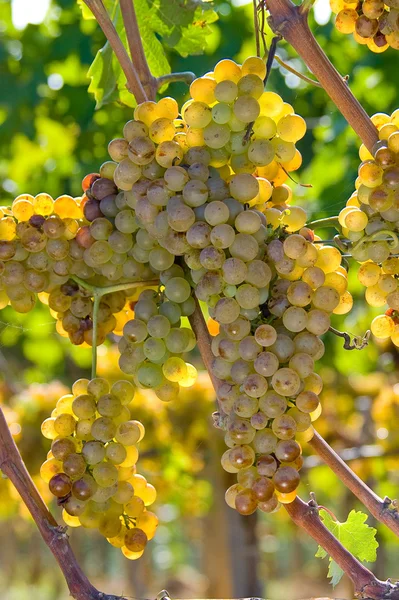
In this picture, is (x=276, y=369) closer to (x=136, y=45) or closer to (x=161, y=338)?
(x=161, y=338)

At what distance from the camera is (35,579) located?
11.4 m

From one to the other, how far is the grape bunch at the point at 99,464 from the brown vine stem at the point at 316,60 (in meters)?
0.33

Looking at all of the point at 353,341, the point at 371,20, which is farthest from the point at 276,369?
the point at 371,20

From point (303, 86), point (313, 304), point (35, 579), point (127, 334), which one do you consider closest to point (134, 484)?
point (127, 334)

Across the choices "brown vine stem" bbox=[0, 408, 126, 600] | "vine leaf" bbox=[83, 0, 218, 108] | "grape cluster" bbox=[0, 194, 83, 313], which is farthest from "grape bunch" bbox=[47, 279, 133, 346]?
"vine leaf" bbox=[83, 0, 218, 108]

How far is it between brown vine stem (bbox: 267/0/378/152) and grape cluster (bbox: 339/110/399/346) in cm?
2

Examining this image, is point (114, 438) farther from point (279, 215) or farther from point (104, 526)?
point (279, 215)

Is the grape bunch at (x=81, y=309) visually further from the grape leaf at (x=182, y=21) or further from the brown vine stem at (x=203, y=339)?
the grape leaf at (x=182, y=21)

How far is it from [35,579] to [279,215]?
1181 centimetres

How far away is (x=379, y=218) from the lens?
24.4 inches

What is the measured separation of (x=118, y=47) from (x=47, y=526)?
45 centimetres

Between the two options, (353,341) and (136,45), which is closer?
(353,341)

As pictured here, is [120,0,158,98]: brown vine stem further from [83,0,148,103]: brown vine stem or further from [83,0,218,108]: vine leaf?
[83,0,218,108]: vine leaf

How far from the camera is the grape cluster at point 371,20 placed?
68 cm
